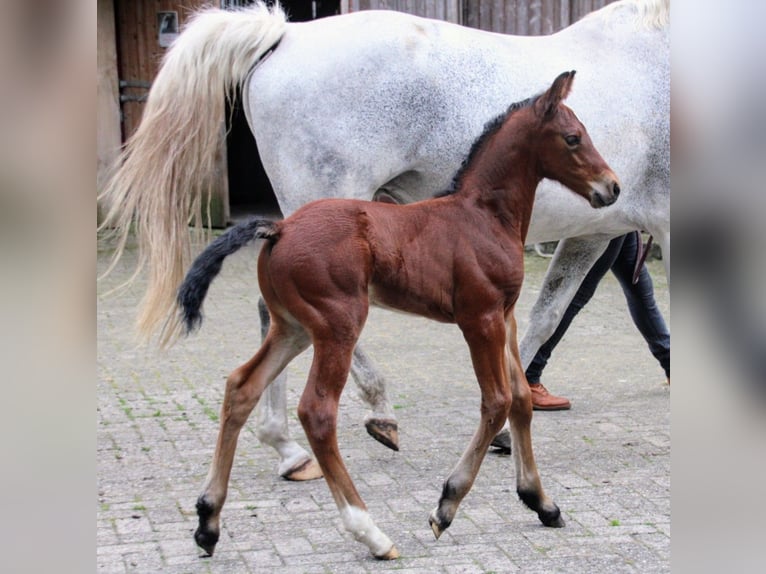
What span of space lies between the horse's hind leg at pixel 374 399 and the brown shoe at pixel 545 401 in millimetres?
1169

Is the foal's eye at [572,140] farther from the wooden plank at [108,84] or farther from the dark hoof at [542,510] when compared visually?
the wooden plank at [108,84]

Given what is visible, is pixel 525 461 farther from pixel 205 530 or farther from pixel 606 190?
pixel 205 530

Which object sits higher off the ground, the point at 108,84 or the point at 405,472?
the point at 108,84

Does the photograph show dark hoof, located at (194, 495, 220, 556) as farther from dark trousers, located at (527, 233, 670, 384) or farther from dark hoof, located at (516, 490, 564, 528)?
dark trousers, located at (527, 233, 670, 384)

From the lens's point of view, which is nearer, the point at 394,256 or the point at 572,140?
the point at 394,256

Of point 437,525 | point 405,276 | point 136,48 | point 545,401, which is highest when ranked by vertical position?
point 136,48

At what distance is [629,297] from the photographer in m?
5.49

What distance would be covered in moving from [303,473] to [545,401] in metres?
1.63

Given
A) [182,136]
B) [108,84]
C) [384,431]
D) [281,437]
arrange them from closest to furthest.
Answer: [182,136] → [281,437] → [384,431] → [108,84]

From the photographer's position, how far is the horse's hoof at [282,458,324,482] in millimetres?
4062

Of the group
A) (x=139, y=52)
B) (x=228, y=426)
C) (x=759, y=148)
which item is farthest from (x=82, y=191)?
(x=139, y=52)

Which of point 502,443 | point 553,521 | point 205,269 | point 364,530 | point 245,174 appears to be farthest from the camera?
point 245,174

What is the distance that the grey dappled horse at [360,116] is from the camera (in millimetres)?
3973

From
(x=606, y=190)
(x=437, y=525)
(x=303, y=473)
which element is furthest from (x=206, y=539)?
(x=606, y=190)
